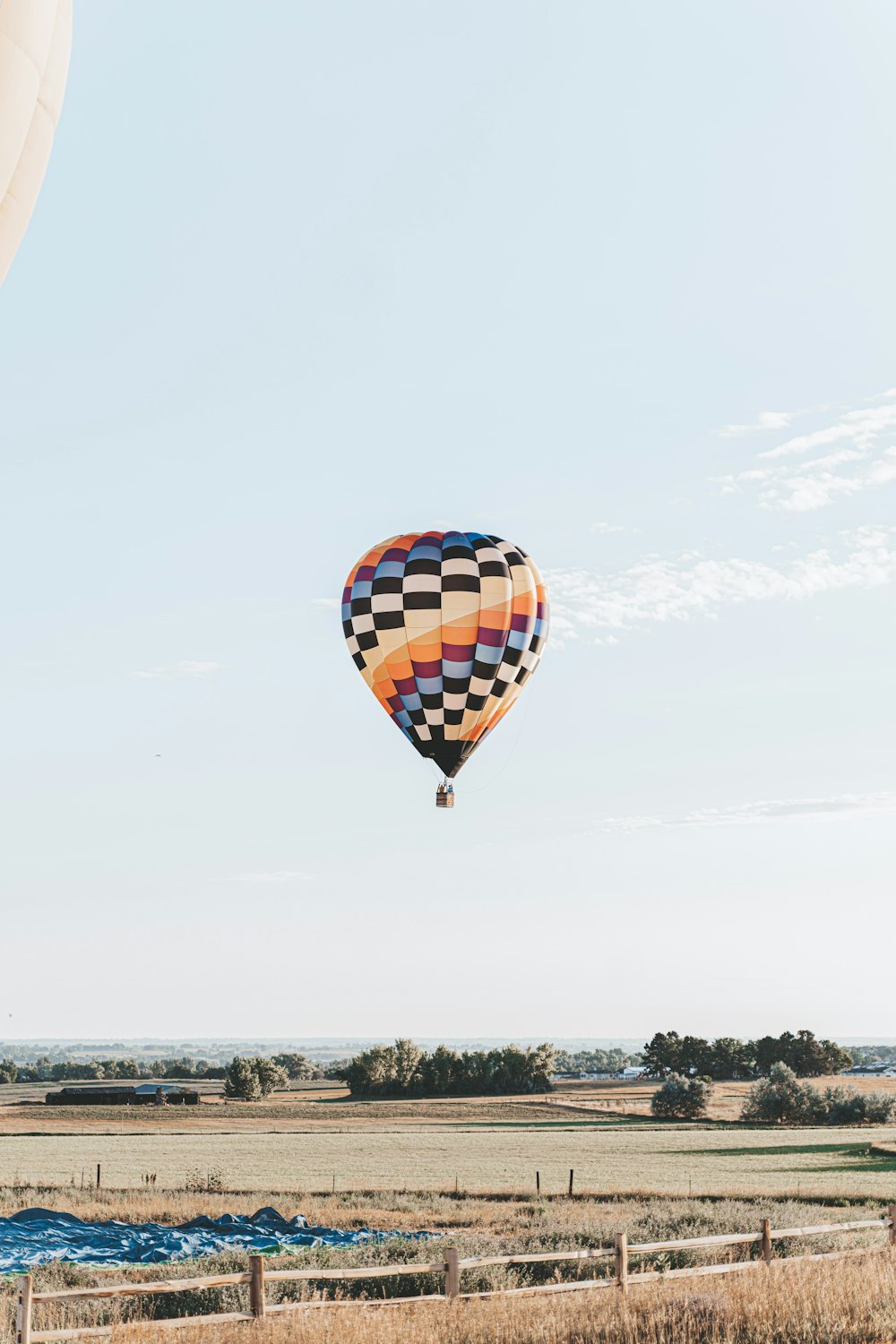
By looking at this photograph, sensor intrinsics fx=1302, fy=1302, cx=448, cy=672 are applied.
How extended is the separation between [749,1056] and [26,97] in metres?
143

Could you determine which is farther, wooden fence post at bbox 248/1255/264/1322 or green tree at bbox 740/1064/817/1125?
green tree at bbox 740/1064/817/1125

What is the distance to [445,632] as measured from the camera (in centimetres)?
3103

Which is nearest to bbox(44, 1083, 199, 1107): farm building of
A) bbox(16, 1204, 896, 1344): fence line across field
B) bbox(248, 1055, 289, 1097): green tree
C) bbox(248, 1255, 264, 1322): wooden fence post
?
bbox(248, 1055, 289, 1097): green tree

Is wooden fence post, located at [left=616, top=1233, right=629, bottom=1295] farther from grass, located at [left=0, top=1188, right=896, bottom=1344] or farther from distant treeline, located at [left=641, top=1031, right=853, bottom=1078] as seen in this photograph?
distant treeline, located at [left=641, top=1031, right=853, bottom=1078]

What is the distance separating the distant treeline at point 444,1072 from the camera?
118 m

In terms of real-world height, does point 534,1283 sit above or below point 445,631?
below

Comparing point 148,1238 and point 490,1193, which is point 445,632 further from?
point 490,1193

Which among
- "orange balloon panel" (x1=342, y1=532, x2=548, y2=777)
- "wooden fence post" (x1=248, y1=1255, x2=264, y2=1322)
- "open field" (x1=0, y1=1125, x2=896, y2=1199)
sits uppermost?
"orange balloon panel" (x1=342, y1=532, x2=548, y2=777)

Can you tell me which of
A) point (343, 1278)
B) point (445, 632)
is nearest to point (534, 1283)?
point (343, 1278)

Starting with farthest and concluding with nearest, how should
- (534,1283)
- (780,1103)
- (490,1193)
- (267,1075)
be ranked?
(267,1075) → (780,1103) → (490,1193) → (534,1283)

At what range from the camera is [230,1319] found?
14586mm

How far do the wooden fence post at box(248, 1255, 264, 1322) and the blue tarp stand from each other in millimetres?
10852

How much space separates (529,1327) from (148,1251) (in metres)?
14.5

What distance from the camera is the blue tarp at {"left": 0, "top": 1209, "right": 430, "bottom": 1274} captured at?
1021 inches
